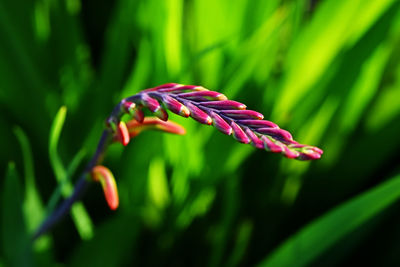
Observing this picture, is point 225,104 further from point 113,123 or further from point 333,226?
point 333,226

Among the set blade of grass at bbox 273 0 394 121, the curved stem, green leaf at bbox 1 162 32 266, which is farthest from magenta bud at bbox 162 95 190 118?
blade of grass at bbox 273 0 394 121

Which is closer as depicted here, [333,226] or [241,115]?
[241,115]

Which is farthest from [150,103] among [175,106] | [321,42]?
[321,42]

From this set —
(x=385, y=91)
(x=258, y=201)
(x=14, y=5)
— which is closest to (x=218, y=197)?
(x=258, y=201)

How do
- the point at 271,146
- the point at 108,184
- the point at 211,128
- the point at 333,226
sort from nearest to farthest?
the point at 271,146
the point at 108,184
the point at 333,226
the point at 211,128

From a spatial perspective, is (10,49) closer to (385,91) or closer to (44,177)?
(44,177)

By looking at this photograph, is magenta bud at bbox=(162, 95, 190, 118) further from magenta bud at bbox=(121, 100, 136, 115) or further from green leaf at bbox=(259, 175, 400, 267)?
green leaf at bbox=(259, 175, 400, 267)

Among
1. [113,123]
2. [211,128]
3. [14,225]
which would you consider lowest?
[14,225]
